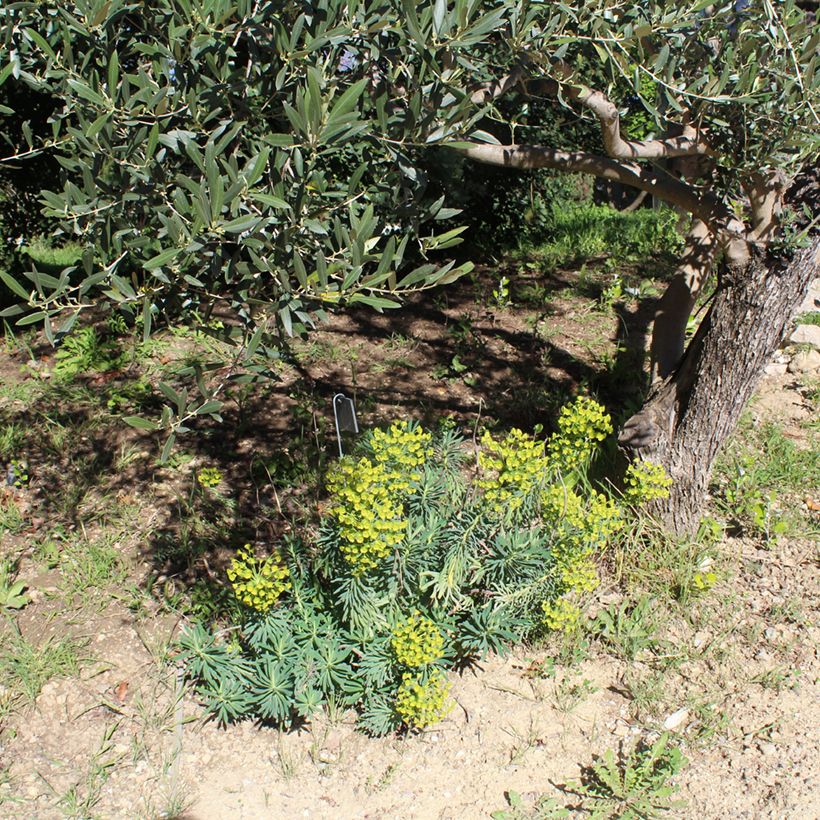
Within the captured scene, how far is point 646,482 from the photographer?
3463 millimetres

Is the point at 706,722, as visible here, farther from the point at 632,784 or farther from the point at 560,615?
the point at 560,615

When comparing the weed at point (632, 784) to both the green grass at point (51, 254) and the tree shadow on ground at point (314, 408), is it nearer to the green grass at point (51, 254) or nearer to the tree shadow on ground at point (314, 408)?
the tree shadow on ground at point (314, 408)

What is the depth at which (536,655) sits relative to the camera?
3410 millimetres

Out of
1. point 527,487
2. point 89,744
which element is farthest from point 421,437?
point 89,744

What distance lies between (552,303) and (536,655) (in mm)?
3186

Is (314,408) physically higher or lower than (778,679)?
lower

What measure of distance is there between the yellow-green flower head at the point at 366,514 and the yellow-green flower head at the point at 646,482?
1099mm

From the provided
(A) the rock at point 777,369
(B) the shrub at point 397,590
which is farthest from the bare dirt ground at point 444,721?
(A) the rock at point 777,369

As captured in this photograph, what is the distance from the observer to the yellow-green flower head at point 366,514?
281cm

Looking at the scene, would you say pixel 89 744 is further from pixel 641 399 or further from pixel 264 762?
pixel 641 399

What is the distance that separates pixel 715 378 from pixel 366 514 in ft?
5.83

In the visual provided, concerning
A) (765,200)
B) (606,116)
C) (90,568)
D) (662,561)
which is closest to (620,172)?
(606,116)

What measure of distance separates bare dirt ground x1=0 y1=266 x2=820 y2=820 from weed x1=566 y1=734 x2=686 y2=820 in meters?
0.06

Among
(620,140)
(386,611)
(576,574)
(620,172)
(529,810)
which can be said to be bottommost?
(529,810)
